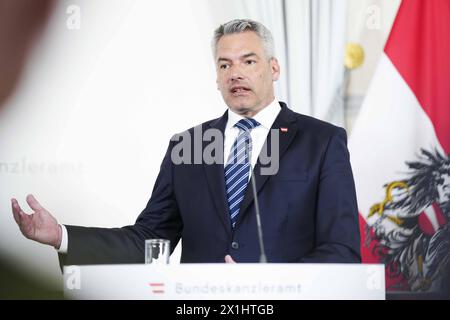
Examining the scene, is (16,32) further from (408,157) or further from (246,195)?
(408,157)

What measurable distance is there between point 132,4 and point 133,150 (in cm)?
75

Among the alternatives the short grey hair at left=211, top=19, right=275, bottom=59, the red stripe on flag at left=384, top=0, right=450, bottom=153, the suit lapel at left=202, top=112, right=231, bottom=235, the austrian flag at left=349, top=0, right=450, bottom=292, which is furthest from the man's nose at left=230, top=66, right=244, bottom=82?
the red stripe on flag at left=384, top=0, right=450, bottom=153

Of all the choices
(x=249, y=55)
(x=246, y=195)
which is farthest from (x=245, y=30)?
(x=246, y=195)

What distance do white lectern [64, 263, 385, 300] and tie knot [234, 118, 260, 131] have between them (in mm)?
759

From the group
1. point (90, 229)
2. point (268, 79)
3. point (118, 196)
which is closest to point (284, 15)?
point (268, 79)

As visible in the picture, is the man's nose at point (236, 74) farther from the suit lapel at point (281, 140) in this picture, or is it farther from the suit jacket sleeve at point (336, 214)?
the suit jacket sleeve at point (336, 214)

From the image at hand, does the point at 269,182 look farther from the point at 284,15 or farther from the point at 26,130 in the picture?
the point at 26,130

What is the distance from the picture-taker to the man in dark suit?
277cm

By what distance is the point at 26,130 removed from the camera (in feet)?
11.0

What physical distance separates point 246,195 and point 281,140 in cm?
31

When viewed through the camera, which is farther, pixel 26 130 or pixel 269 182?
pixel 26 130

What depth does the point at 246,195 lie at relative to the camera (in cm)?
282

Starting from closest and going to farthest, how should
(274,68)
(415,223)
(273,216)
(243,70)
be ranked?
(273,216) → (243,70) → (274,68) → (415,223)

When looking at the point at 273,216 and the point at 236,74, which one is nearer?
the point at 273,216
